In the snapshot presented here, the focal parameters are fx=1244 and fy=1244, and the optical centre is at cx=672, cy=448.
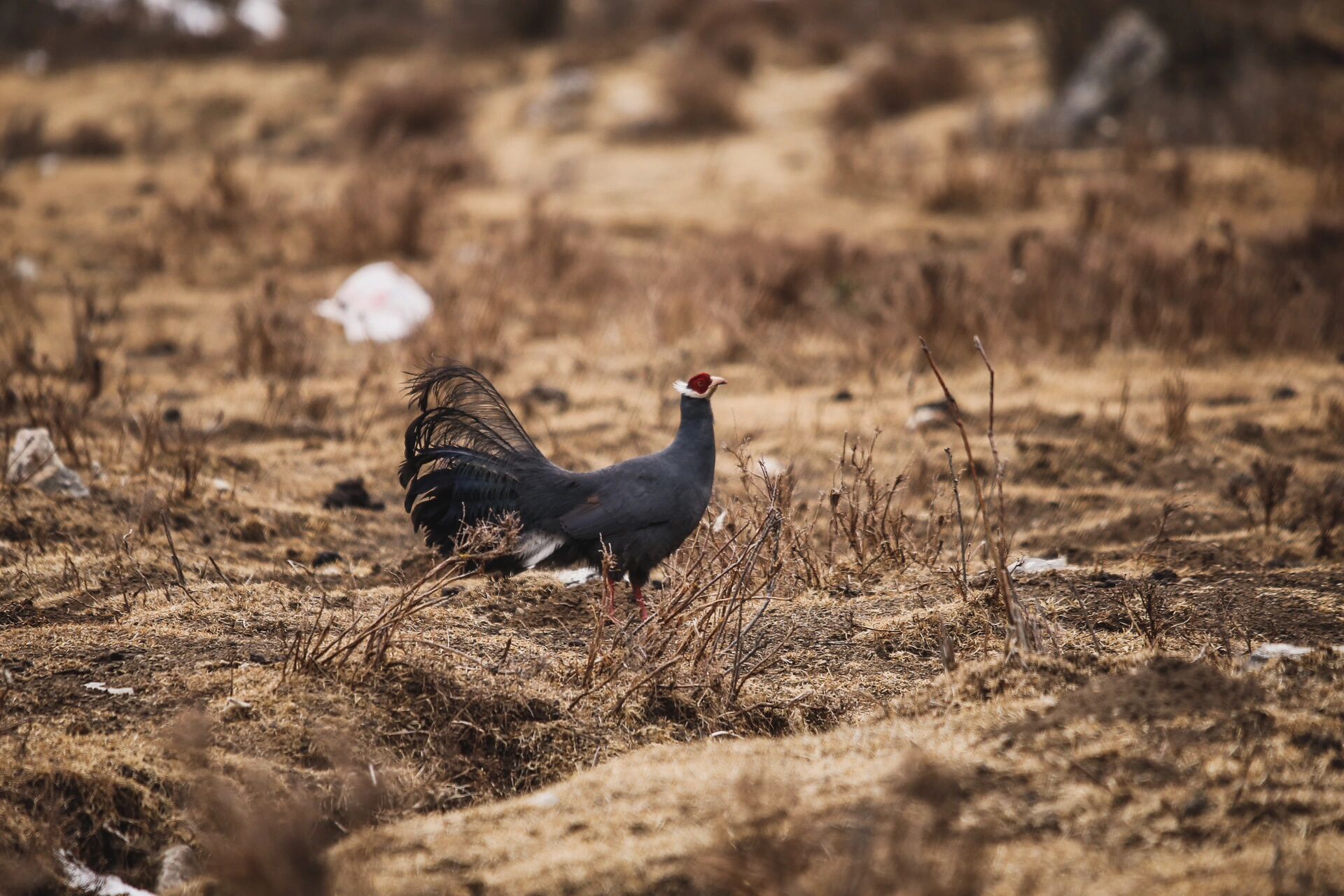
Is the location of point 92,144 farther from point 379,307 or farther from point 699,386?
point 699,386

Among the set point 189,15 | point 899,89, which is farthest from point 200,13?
point 899,89

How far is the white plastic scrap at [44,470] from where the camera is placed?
408 cm

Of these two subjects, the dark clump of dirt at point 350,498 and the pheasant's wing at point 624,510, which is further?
the dark clump of dirt at point 350,498

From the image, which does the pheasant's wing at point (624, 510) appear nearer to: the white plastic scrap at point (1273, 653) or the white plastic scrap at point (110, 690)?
the white plastic scrap at point (110, 690)

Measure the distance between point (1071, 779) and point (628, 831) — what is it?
2.75ft

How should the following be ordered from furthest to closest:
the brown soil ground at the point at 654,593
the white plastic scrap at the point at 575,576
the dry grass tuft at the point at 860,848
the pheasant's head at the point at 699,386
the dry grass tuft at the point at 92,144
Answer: the dry grass tuft at the point at 92,144
the white plastic scrap at the point at 575,576
the pheasant's head at the point at 699,386
the brown soil ground at the point at 654,593
the dry grass tuft at the point at 860,848

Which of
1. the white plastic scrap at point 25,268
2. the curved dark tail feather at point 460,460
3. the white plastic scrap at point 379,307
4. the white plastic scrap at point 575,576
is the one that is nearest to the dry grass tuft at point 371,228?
the white plastic scrap at point 379,307

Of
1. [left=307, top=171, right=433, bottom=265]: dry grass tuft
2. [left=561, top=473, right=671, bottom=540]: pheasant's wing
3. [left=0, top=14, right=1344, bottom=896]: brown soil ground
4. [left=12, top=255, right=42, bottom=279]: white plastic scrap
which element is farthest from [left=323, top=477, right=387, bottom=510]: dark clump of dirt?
[left=12, top=255, right=42, bottom=279]: white plastic scrap

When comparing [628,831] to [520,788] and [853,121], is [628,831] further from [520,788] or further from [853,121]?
[853,121]

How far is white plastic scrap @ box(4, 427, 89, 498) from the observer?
4078mm

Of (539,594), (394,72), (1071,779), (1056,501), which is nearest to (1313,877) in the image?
(1071,779)

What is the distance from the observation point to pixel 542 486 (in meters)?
3.54

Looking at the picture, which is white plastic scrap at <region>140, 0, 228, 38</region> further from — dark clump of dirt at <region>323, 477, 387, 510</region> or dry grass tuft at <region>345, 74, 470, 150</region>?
dark clump of dirt at <region>323, 477, 387, 510</region>

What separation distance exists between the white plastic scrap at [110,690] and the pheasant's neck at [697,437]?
151 centimetres
